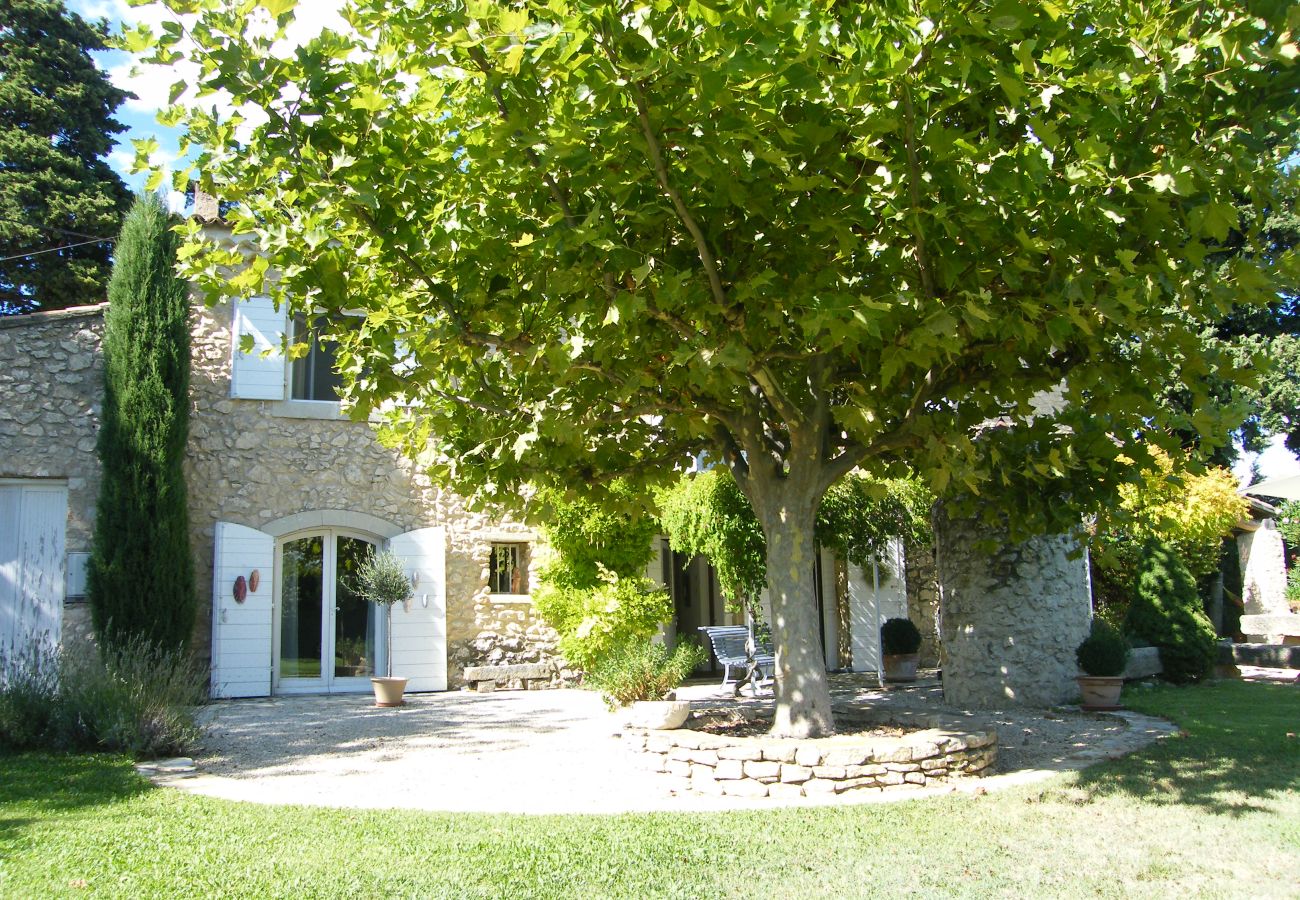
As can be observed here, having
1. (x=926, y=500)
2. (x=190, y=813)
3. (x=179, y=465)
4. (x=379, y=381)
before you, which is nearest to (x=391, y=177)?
(x=379, y=381)

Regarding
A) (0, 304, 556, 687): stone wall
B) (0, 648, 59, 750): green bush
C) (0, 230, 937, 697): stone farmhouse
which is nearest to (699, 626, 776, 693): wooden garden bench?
(0, 230, 937, 697): stone farmhouse

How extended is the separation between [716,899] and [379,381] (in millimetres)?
3455

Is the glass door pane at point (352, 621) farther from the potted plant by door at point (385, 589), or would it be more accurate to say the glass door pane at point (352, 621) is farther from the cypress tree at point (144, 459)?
the cypress tree at point (144, 459)

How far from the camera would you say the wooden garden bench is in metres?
10.5

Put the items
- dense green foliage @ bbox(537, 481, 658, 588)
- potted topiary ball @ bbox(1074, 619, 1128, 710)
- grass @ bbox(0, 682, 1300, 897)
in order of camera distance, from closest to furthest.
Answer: grass @ bbox(0, 682, 1300, 897), potted topiary ball @ bbox(1074, 619, 1128, 710), dense green foliage @ bbox(537, 481, 658, 588)

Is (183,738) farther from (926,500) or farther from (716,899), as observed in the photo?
(926,500)

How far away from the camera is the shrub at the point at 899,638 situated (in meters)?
12.3

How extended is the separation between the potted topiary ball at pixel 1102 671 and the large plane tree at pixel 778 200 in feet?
10.3

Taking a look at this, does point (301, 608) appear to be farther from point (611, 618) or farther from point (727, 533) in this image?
point (727, 533)

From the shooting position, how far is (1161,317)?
5.50m

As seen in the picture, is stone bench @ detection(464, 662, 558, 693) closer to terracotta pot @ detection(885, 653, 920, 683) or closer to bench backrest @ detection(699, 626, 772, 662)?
bench backrest @ detection(699, 626, 772, 662)

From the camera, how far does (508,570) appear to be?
1300 cm

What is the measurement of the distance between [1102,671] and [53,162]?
60.3ft

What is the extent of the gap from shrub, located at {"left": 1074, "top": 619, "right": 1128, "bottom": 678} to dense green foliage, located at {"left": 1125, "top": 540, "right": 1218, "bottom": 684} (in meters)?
2.34
